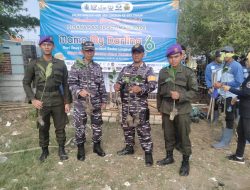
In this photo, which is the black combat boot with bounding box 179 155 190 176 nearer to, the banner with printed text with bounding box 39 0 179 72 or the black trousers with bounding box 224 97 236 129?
the black trousers with bounding box 224 97 236 129

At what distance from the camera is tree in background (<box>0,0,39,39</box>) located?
7.87m

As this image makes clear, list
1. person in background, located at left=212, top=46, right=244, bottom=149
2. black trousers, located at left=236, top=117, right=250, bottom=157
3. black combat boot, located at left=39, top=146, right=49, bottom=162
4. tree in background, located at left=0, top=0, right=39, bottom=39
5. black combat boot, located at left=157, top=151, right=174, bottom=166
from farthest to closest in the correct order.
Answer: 1. tree in background, located at left=0, top=0, right=39, bottom=39
2. person in background, located at left=212, top=46, right=244, bottom=149
3. black combat boot, located at left=39, top=146, right=49, bottom=162
4. black combat boot, located at left=157, top=151, right=174, bottom=166
5. black trousers, located at left=236, top=117, right=250, bottom=157

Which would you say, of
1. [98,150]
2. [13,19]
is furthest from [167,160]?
[13,19]

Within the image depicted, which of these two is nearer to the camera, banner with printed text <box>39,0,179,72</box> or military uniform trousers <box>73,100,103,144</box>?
military uniform trousers <box>73,100,103,144</box>

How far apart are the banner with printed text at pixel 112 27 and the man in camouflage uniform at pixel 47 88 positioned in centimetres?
220

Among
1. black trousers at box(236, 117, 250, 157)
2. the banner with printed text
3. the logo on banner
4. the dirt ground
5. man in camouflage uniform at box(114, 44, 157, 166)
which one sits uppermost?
the logo on banner

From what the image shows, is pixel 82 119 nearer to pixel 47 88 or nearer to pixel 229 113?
pixel 47 88

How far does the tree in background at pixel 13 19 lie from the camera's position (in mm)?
7867

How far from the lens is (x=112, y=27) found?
20.8 feet

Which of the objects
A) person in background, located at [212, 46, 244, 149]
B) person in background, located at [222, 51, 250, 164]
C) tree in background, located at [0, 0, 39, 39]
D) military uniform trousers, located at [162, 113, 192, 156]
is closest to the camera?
military uniform trousers, located at [162, 113, 192, 156]

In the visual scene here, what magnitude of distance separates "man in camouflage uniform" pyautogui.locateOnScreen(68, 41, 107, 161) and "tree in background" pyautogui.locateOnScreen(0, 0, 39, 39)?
13.7 feet

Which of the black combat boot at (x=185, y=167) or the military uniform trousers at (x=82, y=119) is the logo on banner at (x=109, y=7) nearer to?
the military uniform trousers at (x=82, y=119)

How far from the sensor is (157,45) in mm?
6293

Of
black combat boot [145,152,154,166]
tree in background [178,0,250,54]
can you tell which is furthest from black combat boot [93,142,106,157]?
tree in background [178,0,250,54]
